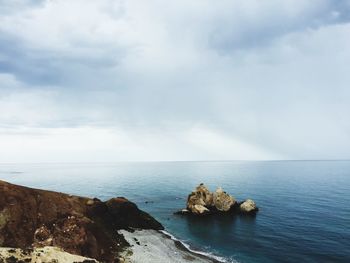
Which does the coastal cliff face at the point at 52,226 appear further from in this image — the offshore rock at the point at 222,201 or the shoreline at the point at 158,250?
the offshore rock at the point at 222,201

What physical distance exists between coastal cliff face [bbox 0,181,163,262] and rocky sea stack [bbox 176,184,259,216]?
37.2 metres

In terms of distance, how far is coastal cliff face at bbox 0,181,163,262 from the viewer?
42.8 meters

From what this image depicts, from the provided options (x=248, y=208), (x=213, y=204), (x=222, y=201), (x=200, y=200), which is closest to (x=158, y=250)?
(x=200, y=200)

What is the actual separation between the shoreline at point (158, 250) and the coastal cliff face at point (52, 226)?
8.06ft

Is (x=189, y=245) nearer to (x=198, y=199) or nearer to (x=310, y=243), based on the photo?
(x=310, y=243)

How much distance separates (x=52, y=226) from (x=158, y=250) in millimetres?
18416

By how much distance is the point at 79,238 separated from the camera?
45438 mm

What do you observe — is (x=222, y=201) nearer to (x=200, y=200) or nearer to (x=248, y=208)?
(x=200, y=200)

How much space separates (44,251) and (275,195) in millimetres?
101353

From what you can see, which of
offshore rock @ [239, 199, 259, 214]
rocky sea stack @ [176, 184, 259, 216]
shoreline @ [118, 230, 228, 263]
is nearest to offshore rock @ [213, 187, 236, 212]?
rocky sea stack @ [176, 184, 259, 216]

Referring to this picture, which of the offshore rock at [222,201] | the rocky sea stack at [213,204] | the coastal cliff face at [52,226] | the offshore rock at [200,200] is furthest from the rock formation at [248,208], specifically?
the coastal cliff face at [52,226]

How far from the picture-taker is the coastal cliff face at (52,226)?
141ft

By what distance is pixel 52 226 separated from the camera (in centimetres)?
4597

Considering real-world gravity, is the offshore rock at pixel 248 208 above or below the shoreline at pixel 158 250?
above
